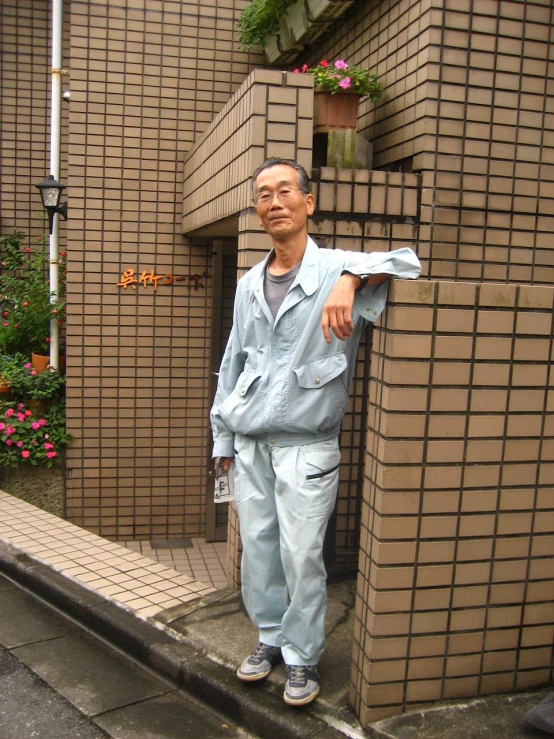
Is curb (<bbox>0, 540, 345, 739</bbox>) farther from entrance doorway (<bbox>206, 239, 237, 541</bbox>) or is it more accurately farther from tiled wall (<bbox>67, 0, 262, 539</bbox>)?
entrance doorway (<bbox>206, 239, 237, 541</bbox>)

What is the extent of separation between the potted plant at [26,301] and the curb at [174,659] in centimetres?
294

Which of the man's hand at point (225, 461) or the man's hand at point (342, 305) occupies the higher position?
the man's hand at point (342, 305)

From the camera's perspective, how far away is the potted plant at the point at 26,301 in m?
6.67

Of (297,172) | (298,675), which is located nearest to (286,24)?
(297,172)

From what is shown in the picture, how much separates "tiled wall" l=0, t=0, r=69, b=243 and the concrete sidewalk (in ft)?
13.2

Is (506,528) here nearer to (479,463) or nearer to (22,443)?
(479,463)

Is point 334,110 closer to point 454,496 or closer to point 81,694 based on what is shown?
point 454,496

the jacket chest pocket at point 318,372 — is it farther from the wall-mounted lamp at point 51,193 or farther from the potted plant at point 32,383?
the wall-mounted lamp at point 51,193

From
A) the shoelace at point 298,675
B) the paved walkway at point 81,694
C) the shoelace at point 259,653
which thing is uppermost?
the shoelace at point 298,675

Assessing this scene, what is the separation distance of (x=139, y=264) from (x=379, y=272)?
13.6 feet

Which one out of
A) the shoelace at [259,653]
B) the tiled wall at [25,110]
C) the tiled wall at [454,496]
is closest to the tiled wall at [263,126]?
the tiled wall at [454,496]

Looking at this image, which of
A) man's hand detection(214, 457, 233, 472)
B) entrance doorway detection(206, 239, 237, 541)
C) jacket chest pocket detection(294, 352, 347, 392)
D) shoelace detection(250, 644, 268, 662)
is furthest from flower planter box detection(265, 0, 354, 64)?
shoelace detection(250, 644, 268, 662)

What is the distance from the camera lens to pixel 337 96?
3.83 m

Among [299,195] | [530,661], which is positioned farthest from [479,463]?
[299,195]
